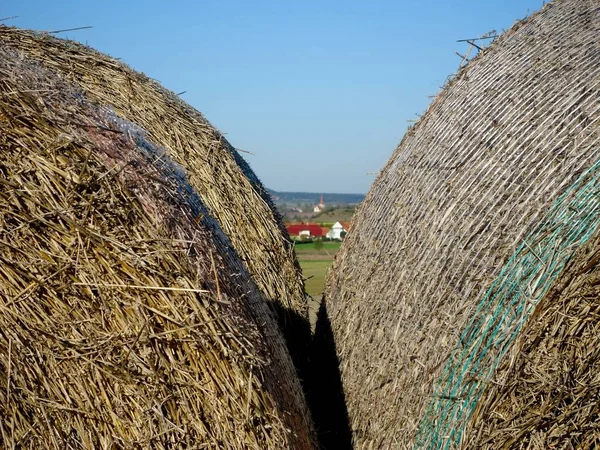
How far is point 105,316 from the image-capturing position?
9.56 feet

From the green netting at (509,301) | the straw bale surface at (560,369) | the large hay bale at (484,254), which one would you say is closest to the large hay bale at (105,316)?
the green netting at (509,301)

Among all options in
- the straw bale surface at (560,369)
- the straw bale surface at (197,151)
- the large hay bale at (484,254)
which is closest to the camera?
the straw bale surface at (560,369)

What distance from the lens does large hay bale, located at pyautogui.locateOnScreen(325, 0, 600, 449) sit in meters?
3.09

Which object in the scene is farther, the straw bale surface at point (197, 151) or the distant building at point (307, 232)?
the distant building at point (307, 232)

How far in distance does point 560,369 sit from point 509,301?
1.23 feet

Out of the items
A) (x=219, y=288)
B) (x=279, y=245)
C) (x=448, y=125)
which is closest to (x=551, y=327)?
(x=219, y=288)

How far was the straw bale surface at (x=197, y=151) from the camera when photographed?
4.86 meters

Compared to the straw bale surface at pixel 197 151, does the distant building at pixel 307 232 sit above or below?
below

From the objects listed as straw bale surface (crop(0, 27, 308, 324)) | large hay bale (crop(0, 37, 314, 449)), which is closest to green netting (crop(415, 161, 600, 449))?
large hay bale (crop(0, 37, 314, 449))

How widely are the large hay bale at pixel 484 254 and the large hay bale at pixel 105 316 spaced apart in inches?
35.6

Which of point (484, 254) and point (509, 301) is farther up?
point (484, 254)

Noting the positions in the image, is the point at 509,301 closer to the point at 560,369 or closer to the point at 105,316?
the point at 560,369

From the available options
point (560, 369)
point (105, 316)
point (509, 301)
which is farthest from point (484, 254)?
point (105, 316)

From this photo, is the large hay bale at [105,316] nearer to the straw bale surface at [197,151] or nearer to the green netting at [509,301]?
the green netting at [509,301]
